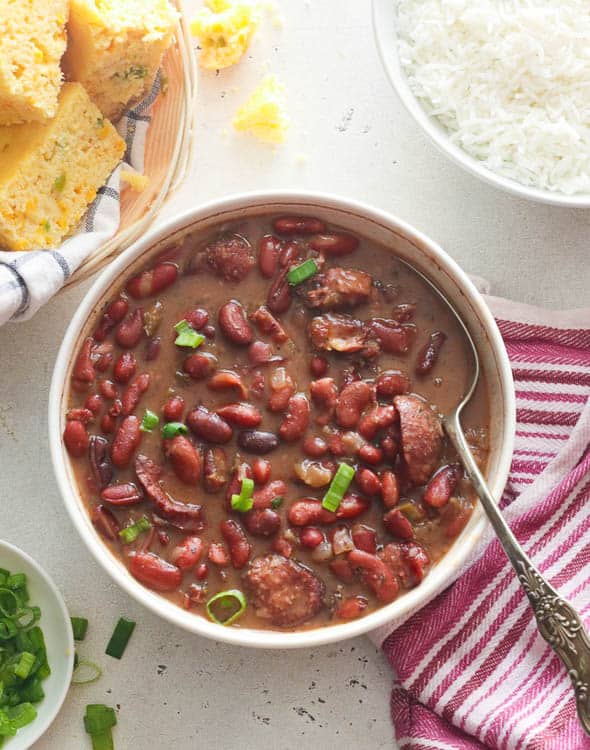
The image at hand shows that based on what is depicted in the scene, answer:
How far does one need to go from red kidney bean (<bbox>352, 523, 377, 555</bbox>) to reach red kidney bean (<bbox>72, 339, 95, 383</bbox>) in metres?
0.88

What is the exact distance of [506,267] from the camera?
3.38m

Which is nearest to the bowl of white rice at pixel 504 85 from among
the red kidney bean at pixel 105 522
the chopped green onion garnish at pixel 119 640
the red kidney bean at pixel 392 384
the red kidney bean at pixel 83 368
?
the red kidney bean at pixel 392 384

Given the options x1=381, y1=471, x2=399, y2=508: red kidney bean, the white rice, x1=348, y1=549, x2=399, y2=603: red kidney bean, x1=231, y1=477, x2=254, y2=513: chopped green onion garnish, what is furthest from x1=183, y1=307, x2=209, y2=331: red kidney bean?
the white rice

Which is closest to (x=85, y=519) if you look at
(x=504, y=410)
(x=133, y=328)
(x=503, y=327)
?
(x=133, y=328)

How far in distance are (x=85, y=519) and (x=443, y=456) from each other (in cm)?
104

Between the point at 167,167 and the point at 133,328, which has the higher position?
the point at 167,167

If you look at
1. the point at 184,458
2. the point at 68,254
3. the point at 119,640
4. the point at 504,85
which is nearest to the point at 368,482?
the point at 184,458

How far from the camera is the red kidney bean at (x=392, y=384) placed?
114 inches

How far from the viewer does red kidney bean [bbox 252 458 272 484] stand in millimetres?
2848

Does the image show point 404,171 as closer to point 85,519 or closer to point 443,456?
point 443,456

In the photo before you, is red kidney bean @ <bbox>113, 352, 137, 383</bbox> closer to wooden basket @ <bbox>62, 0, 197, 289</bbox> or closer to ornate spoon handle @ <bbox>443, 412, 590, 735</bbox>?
wooden basket @ <bbox>62, 0, 197, 289</bbox>

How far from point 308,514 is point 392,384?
442mm

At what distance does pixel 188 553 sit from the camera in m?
2.83

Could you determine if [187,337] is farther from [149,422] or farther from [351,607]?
[351,607]
